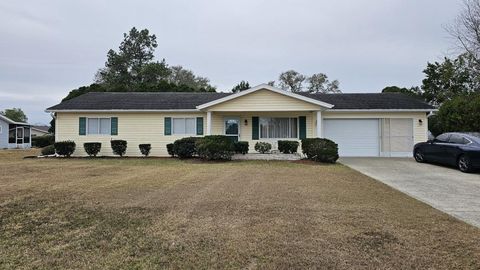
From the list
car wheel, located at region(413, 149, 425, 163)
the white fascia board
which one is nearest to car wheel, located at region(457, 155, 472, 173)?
car wheel, located at region(413, 149, 425, 163)

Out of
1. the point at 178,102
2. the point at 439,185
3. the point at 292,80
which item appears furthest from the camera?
the point at 292,80

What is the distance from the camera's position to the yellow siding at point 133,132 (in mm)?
18828

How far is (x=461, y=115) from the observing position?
61.1ft

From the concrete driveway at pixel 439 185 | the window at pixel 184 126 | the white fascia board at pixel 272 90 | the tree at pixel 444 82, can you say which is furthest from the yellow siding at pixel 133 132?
the tree at pixel 444 82

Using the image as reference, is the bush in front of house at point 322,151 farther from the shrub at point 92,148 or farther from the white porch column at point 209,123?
the shrub at point 92,148

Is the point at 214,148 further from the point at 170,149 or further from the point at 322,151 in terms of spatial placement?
the point at 322,151

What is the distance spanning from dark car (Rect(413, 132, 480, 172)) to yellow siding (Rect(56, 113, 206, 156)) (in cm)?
1124

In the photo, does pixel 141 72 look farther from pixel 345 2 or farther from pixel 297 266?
pixel 297 266

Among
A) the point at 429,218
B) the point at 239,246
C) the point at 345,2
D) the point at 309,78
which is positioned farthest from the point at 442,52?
the point at 309,78

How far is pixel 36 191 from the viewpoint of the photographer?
799cm

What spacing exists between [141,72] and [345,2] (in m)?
32.9

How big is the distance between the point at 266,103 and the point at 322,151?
429cm

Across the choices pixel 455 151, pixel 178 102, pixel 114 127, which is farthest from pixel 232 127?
pixel 455 151

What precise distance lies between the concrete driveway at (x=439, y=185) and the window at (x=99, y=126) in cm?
1377
